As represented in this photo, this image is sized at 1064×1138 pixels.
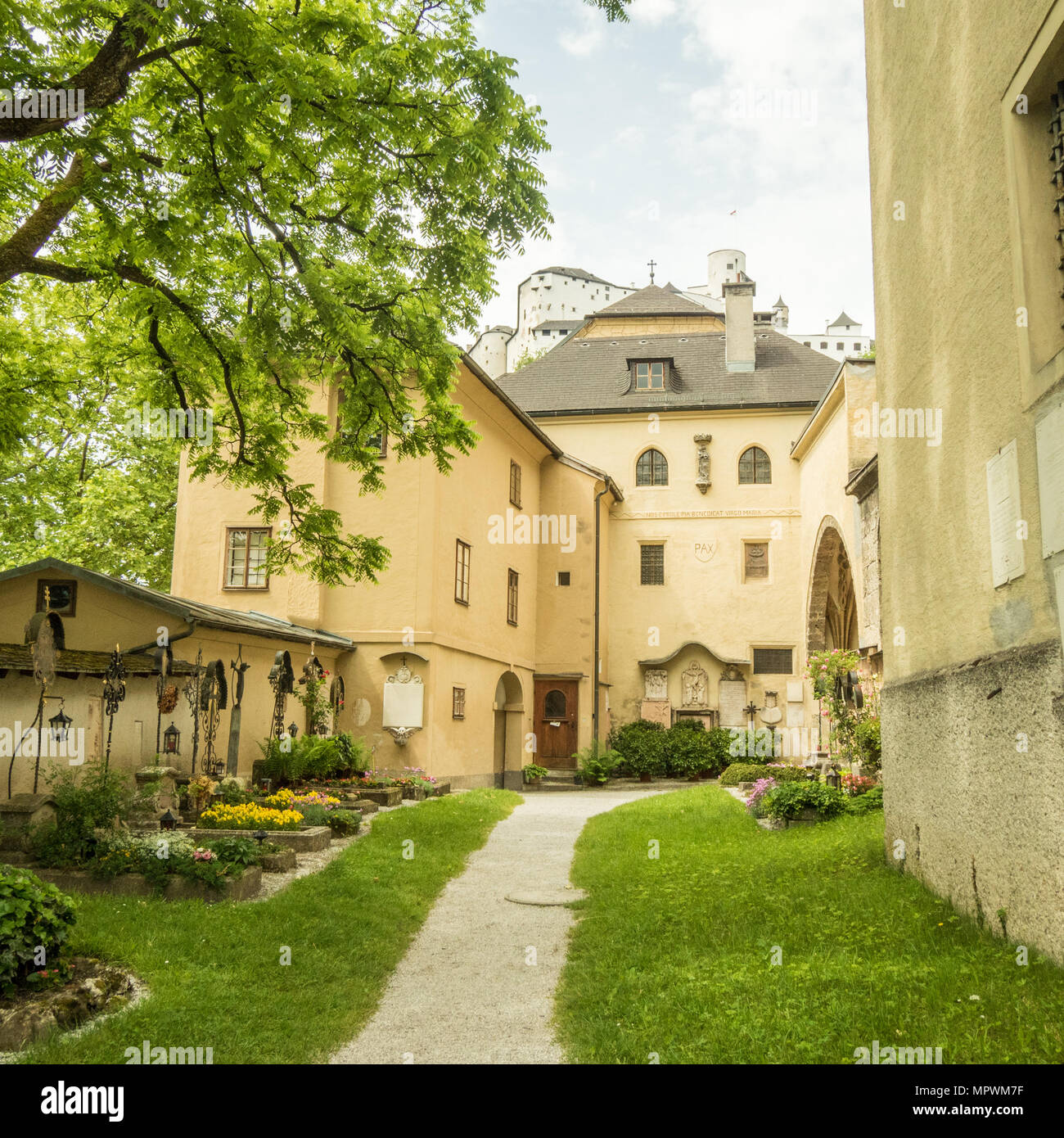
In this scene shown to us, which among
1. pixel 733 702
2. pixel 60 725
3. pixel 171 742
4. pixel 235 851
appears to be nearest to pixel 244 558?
pixel 171 742

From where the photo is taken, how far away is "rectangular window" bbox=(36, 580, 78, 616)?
14836 millimetres

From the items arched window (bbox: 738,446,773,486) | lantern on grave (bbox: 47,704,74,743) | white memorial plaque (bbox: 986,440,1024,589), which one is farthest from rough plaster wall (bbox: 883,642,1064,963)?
arched window (bbox: 738,446,773,486)

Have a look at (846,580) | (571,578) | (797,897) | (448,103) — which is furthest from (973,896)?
(571,578)

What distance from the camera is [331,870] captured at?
1010 centimetres

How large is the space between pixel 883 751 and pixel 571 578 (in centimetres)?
1959

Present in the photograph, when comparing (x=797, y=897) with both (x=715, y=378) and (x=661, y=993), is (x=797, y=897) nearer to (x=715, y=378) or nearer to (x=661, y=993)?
(x=661, y=993)

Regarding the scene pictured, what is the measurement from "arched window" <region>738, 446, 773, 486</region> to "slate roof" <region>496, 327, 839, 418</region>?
1.45m

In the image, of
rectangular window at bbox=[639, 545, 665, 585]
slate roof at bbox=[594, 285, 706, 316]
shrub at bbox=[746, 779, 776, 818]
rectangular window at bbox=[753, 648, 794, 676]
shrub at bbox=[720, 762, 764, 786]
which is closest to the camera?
shrub at bbox=[746, 779, 776, 818]

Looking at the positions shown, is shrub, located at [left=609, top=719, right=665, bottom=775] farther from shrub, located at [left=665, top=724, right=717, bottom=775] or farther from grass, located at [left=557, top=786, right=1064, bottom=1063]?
grass, located at [left=557, top=786, right=1064, bottom=1063]

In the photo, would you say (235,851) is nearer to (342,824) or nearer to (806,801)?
(342,824)

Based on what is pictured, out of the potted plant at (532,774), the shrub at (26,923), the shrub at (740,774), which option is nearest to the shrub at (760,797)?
the shrub at (740,774)

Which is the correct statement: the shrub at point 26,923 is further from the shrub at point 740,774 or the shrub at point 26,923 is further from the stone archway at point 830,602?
the stone archway at point 830,602

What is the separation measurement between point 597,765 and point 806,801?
14.0m

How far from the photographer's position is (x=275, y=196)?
9070mm
